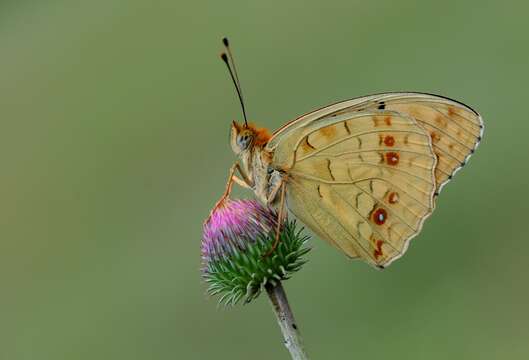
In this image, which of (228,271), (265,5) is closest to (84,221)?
(265,5)

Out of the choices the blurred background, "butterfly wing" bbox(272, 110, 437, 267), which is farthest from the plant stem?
the blurred background

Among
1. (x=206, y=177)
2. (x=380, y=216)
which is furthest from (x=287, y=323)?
(x=206, y=177)

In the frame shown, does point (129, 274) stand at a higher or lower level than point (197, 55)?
lower

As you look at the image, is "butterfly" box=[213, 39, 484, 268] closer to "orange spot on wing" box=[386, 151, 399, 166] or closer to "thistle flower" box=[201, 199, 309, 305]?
"orange spot on wing" box=[386, 151, 399, 166]

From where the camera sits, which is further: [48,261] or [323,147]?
[48,261]

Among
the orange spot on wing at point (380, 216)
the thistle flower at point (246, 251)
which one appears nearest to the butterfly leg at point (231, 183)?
the thistle flower at point (246, 251)

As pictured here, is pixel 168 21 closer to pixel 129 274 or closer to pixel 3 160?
pixel 3 160

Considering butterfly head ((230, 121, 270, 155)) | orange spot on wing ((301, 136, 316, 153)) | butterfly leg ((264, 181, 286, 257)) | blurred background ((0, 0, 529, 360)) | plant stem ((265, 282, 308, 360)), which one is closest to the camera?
plant stem ((265, 282, 308, 360))
